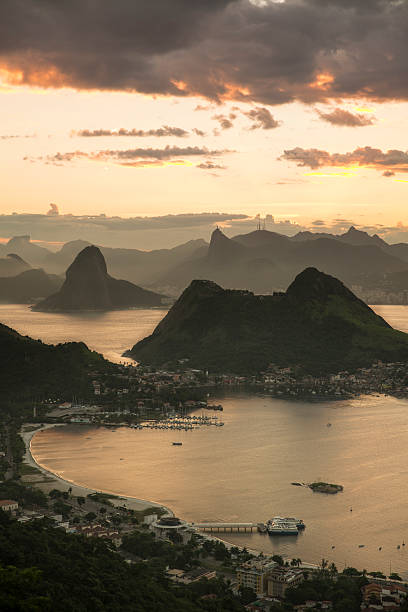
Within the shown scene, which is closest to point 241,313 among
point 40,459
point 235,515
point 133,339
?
point 133,339

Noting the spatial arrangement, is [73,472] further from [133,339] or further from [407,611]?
[133,339]

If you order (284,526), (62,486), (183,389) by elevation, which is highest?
(183,389)

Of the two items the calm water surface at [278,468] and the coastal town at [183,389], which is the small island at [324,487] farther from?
the coastal town at [183,389]

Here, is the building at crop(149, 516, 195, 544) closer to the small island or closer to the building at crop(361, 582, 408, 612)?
the building at crop(361, 582, 408, 612)

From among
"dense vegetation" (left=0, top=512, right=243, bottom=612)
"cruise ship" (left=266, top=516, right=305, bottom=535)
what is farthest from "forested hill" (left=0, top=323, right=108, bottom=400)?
"dense vegetation" (left=0, top=512, right=243, bottom=612)

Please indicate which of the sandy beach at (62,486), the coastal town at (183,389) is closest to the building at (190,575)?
the sandy beach at (62,486)

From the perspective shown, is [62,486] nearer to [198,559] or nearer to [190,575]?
[198,559]

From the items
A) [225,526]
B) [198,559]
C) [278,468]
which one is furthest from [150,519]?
[278,468]
